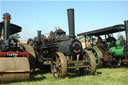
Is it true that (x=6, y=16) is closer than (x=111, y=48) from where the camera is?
Yes

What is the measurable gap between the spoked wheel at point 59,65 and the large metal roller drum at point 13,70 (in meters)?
1.22

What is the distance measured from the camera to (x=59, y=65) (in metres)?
6.18

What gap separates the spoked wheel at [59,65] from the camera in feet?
19.0

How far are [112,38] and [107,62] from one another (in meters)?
1.74

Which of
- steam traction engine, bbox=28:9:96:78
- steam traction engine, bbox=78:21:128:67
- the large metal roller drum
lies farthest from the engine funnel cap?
steam traction engine, bbox=78:21:128:67

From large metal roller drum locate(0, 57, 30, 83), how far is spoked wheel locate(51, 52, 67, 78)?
122cm

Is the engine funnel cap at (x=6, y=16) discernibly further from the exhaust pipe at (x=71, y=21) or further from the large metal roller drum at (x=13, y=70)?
the exhaust pipe at (x=71, y=21)

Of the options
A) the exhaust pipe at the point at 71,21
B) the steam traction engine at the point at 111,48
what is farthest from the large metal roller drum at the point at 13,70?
the steam traction engine at the point at 111,48

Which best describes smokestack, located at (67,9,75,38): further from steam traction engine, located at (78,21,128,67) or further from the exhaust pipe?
steam traction engine, located at (78,21,128,67)

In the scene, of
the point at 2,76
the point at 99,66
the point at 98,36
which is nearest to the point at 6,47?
the point at 2,76

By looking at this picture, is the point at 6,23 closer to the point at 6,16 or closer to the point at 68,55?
the point at 6,16

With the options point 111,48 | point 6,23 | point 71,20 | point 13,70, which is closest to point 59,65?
point 13,70

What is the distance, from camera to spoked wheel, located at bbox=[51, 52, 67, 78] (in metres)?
5.80

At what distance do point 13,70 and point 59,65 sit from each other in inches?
69.2
